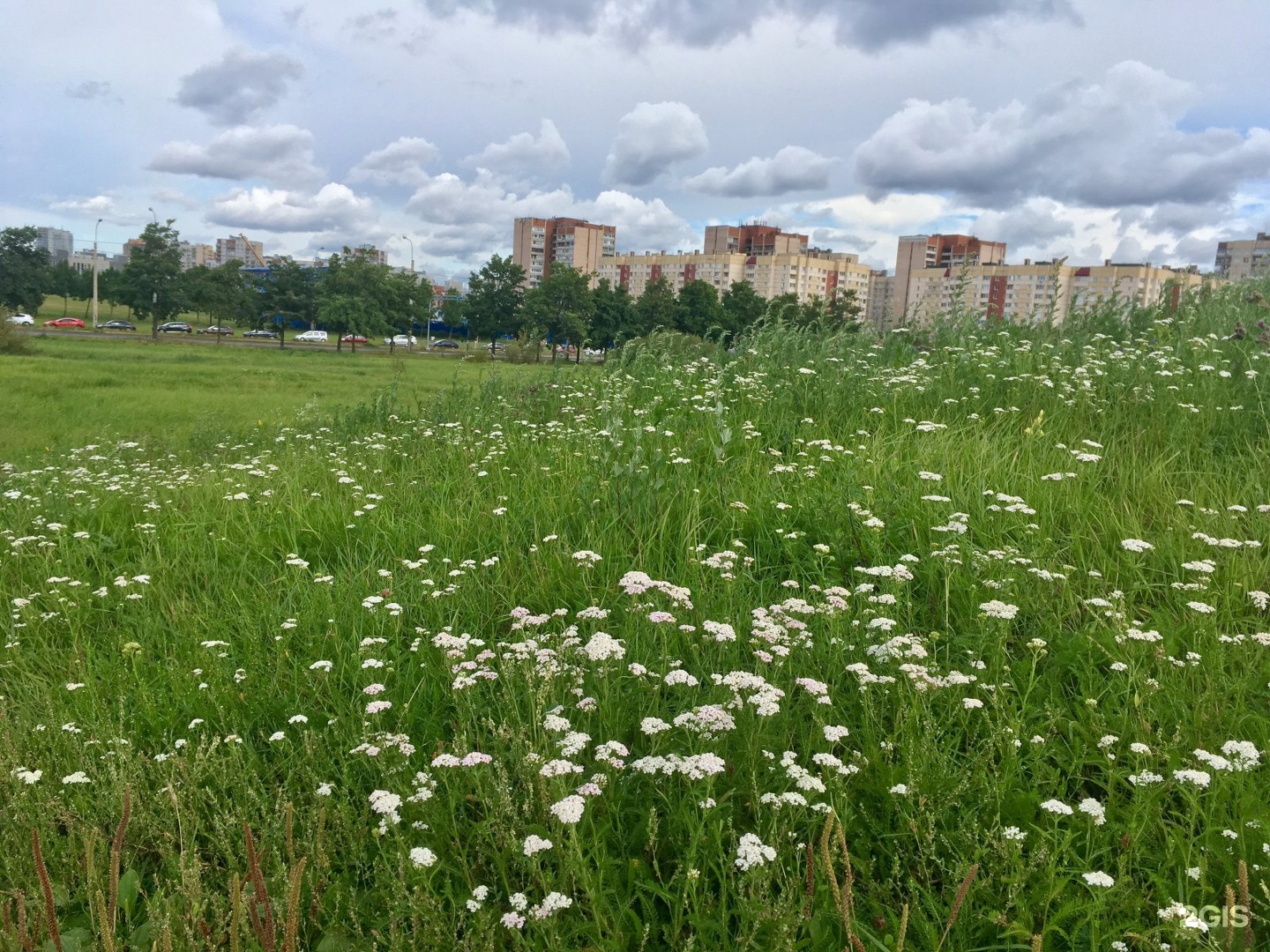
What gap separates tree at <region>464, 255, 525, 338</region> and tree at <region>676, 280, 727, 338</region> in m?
13.1

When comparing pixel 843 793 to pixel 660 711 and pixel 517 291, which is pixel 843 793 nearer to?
pixel 660 711

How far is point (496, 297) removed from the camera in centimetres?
6638

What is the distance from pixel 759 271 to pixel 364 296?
201 ft

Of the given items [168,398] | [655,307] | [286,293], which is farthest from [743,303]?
[168,398]

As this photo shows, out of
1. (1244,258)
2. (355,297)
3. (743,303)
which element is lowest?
(1244,258)

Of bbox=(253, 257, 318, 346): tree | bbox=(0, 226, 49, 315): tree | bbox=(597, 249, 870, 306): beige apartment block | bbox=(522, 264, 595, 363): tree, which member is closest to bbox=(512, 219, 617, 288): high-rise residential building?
bbox=(597, 249, 870, 306): beige apartment block

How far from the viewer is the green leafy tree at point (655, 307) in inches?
2510

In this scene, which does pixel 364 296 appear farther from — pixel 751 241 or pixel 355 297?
pixel 751 241

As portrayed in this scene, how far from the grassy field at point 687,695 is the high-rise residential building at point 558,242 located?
120m

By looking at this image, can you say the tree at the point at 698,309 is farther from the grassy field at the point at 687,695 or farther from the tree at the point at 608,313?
the grassy field at the point at 687,695

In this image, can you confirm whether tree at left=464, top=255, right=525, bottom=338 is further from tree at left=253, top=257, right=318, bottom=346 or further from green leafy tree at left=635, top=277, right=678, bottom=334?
tree at left=253, top=257, right=318, bottom=346

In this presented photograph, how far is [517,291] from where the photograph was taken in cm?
6688

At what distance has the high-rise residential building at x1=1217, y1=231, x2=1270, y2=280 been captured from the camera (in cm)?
1148

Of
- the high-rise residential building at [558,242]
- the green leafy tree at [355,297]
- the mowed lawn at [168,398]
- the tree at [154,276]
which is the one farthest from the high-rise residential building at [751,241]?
the mowed lawn at [168,398]
